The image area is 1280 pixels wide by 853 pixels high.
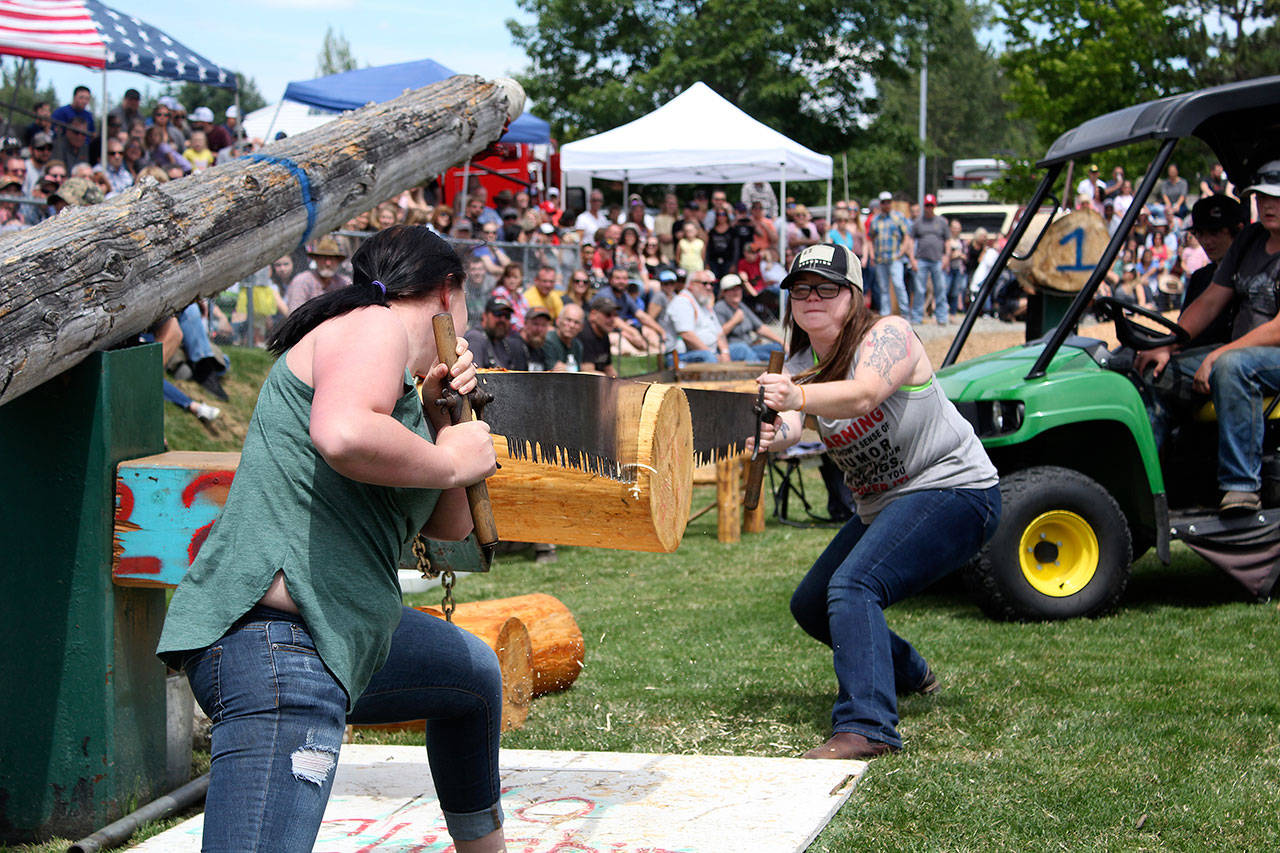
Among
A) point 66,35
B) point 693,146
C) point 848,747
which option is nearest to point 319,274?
point 66,35

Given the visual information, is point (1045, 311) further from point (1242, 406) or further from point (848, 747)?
point (848, 747)

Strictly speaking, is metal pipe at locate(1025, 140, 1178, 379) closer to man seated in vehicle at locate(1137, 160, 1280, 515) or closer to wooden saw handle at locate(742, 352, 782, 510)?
man seated in vehicle at locate(1137, 160, 1280, 515)

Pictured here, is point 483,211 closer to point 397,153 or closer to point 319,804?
point 397,153

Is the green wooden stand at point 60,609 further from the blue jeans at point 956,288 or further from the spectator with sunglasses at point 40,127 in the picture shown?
the blue jeans at point 956,288

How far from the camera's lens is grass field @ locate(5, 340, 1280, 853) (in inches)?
157

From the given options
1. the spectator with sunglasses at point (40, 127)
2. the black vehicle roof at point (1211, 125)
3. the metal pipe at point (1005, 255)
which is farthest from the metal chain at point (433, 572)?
the spectator with sunglasses at point (40, 127)

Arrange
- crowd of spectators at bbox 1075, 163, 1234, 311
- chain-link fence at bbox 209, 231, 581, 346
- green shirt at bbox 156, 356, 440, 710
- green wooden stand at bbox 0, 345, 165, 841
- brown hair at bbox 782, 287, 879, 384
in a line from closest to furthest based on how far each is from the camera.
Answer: green shirt at bbox 156, 356, 440, 710 → green wooden stand at bbox 0, 345, 165, 841 → brown hair at bbox 782, 287, 879, 384 → chain-link fence at bbox 209, 231, 581, 346 → crowd of spectators at bbox 1075, 163, 1234, 311

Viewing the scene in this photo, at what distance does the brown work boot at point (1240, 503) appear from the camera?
6727 millimetres

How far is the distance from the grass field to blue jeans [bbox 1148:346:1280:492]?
745 mm

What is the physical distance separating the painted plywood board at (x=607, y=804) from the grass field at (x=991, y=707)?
0.18 m

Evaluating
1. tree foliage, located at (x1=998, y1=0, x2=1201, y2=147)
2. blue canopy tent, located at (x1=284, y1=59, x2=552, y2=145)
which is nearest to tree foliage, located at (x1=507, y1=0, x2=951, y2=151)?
tree foliage, located at (x1=998, y1=0, x2=1201, y2=147)

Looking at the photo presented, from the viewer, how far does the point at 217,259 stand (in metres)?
4.38

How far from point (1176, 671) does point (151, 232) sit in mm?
4514

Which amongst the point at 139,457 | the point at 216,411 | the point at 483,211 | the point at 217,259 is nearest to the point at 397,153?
the point at 217,259
